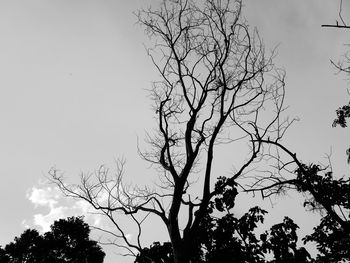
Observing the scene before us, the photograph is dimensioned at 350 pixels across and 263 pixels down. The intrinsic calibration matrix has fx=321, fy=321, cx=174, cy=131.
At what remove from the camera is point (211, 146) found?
885 cm

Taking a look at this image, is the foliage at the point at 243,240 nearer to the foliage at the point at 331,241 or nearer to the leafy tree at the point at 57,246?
the foliage at the point at 331,241

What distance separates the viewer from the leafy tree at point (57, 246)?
79.7ft

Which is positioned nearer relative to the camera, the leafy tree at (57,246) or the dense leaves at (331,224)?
the dense leaves at (331,224)

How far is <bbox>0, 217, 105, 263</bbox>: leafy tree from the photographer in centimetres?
2428

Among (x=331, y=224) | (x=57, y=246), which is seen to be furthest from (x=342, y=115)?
(x=57, y=246)

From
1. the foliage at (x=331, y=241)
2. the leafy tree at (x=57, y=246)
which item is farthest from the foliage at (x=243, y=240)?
the leafy tree at (x=57, y=246)

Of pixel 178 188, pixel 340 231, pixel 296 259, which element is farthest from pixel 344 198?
pixel 178 188

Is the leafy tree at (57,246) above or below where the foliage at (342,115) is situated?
above

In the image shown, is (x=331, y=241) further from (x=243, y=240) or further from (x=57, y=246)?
(x=57, y=246)

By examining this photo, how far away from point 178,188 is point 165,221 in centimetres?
99

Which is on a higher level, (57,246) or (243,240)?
(57,246)

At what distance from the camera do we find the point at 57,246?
24.6m

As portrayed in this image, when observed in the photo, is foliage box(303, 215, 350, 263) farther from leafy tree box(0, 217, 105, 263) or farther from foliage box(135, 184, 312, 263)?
leafy tree box(0, 217, 105, 263)

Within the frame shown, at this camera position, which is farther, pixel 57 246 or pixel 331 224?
pixel 57 246
